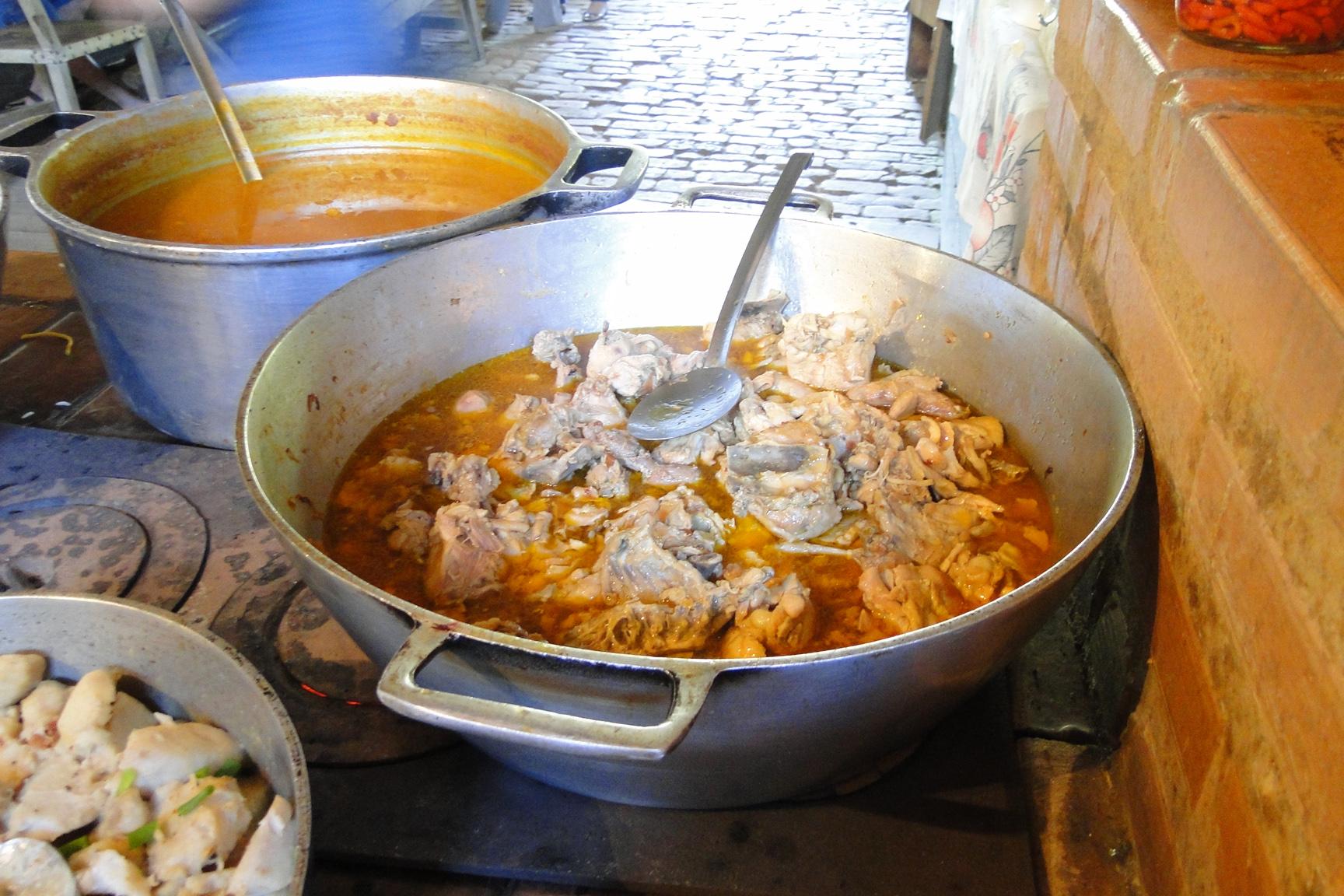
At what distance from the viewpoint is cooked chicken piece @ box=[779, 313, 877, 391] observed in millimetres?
2000

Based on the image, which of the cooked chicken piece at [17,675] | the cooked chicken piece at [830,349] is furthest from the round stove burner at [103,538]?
the cooked chicken piece at [830,349]


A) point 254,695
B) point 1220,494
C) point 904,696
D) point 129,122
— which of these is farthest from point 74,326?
point 1220,494

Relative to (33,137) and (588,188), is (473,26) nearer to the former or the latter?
(33,137)

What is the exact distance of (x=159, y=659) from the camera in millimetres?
1378

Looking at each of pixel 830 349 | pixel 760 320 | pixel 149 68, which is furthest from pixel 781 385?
pixel 149 68

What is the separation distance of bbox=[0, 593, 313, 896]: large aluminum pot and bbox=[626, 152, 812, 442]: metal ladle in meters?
0.90

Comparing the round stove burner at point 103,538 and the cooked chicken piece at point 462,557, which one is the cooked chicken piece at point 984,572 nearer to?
the cooked chicken piece at point 462,557

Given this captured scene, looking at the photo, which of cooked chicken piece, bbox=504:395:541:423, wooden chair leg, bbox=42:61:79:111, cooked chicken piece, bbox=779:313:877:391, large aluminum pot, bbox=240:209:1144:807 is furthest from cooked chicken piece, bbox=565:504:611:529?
wooden chair leg, bbox=42:61:79:111

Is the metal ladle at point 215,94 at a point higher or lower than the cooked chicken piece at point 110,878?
higher

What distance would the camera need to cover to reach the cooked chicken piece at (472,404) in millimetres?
2039

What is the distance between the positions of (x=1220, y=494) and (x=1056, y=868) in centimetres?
65

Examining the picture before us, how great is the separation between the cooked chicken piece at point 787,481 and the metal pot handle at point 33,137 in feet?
6.23

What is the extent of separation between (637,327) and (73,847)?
5.02ft

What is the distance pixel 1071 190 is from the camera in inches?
77.7
